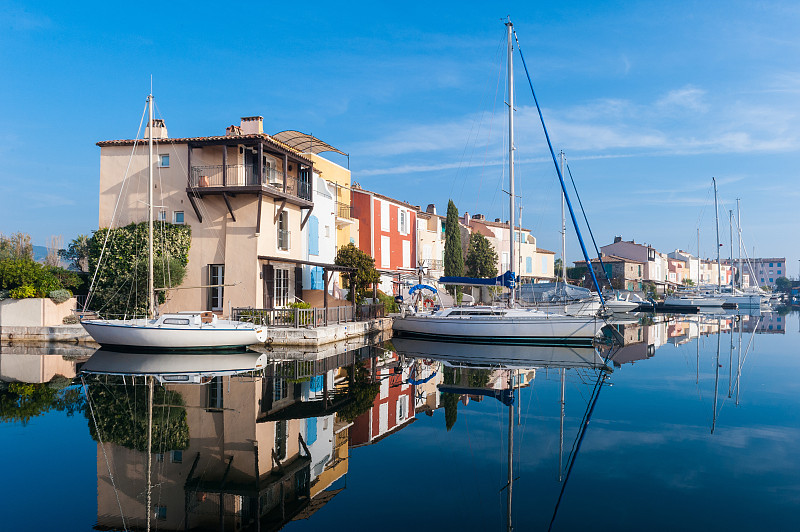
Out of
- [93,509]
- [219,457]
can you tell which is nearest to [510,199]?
[219,457]

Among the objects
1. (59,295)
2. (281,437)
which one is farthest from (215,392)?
(59,295)

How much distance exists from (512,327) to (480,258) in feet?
91.0

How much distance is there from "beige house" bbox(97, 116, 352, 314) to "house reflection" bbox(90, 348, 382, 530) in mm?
12063

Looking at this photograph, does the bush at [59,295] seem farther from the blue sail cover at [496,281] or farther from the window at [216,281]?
the blue sail cover at [496,281]

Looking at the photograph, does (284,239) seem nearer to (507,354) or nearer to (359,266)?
(359,266)

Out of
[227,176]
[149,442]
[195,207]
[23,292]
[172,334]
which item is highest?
[227,176]

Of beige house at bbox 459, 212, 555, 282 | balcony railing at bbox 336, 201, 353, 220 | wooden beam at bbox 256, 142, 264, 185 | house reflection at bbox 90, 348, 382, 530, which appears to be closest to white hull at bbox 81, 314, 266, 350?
wooden beam at bbox 256, 142, 264, 185

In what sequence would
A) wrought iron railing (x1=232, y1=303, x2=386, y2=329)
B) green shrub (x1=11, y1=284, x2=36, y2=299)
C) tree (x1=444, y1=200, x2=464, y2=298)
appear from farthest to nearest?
1. tree (x1=444, y1=200, x2=464, y2=298)
2. green shrub (x1=11, y1=284, x2=36, y2=299)
3. wrought iron railing (x1=232, y1=303, x2=386, y2=329)

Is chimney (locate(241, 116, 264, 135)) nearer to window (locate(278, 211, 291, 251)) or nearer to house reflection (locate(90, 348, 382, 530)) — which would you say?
window (locate(278, 211, 291, 251))

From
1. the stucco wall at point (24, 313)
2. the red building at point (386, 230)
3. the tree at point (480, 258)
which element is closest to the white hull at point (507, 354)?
the red building at point (386, 230)

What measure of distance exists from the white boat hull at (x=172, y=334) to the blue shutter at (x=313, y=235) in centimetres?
973

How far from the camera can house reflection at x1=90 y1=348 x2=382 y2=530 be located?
698 cm

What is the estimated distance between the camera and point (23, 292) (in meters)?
25.0

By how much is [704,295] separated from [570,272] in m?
18.3
